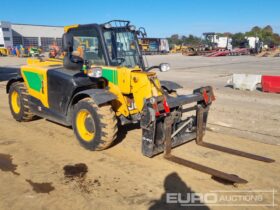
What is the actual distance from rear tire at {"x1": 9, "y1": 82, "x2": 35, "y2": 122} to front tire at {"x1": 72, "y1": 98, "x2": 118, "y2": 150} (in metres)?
2.05

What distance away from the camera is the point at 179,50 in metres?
58.3

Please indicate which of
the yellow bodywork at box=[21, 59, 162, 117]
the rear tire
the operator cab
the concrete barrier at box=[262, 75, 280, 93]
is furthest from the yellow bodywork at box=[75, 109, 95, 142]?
the concrete barrier at box=[262, 75, 280, 93]

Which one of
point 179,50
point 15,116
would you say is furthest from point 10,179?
point 179,50

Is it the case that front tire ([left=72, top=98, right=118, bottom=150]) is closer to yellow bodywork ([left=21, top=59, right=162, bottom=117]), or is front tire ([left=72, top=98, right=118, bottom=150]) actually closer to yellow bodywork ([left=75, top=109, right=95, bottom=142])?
yellow bodywork ([left=75, top=109, right=95, bottom=142])

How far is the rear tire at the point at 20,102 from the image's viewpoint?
22.7 feet

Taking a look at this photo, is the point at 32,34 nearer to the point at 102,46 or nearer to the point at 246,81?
the point at 246,81

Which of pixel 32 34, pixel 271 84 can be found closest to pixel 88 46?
pixel 271 84

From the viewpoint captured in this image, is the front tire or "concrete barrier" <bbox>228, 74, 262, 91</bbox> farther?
"concrete barrier" <bbox>228, 74, 262, 91</bbox>

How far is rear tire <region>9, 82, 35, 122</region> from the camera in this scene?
6930 mm

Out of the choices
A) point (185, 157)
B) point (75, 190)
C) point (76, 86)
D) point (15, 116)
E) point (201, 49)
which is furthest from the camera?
point (201, 49)

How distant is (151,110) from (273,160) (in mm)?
2162

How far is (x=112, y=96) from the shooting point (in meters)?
5.06

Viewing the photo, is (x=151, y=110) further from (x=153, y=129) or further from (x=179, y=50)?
(x=179, y=50)

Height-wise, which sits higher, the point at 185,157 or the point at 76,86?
the point at 76,86
